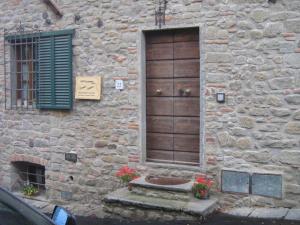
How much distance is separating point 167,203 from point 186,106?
1.49 meters

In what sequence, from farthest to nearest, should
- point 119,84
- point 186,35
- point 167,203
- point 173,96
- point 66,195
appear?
point 66,195 < point 119,84 < point 173,96 < point 186,35 < point 167,203

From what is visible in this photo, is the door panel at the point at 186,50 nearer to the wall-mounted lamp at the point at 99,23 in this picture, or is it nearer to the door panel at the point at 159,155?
the wall-mounted lamp at the point at 99,23

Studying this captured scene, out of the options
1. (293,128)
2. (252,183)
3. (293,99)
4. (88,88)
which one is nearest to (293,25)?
(293,99)

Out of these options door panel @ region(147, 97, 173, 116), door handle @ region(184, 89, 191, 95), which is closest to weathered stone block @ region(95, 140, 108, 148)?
door panel @ region(147, 97, 173, 116)

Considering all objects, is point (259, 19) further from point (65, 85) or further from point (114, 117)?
point (65, 85)

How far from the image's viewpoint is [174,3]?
20.8ft

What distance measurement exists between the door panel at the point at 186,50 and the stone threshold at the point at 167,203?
2.01 metres

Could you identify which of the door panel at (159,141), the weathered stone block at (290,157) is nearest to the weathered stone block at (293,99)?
the weathered stone block at (290,157)

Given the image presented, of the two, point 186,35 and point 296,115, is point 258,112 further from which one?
point 186,35

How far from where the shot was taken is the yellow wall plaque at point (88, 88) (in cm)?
709

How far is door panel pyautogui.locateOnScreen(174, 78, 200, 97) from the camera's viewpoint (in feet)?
21.1

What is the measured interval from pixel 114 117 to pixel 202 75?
1603 millimetres

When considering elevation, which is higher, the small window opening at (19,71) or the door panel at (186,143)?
the small window opening at (19,71)

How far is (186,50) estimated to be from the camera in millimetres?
6500
